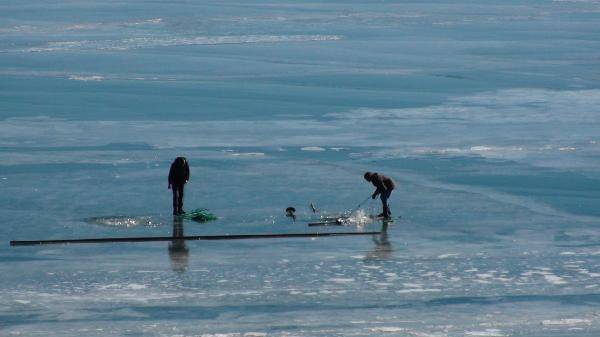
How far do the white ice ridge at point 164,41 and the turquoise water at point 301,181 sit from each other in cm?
22

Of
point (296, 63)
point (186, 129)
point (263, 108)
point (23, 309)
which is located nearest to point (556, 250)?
point (23, 309)

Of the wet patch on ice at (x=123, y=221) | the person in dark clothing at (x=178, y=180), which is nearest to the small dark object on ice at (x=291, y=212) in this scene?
the person in dark clothing at (x=178, y=180)

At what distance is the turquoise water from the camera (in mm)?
12719

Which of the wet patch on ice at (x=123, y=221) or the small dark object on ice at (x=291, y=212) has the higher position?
the small dark object on ice at (x=291, y=212)

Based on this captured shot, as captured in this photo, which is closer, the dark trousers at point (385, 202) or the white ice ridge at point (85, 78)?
the dark trousers at point (385, 202)

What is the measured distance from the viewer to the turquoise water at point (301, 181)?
12719mm

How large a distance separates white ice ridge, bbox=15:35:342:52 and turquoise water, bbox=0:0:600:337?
222 millimetres

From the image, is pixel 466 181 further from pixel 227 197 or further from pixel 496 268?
pixel 496 268

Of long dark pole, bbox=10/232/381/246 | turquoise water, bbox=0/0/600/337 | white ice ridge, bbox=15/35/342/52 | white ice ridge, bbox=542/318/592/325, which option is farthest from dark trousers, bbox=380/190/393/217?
white ice ridge, bbox=15/35/342/52

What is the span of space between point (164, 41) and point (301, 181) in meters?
22.3

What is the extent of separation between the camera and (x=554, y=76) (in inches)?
1300

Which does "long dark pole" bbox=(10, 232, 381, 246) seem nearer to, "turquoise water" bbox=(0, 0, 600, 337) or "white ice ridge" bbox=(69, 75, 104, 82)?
"turquoise water" bbox=(0, 0, 600, 337)

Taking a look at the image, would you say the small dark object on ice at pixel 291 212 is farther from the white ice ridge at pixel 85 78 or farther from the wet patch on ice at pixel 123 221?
the white ice ridge at pixel 85 78

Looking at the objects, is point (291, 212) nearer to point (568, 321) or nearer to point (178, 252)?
point (178, 252)
